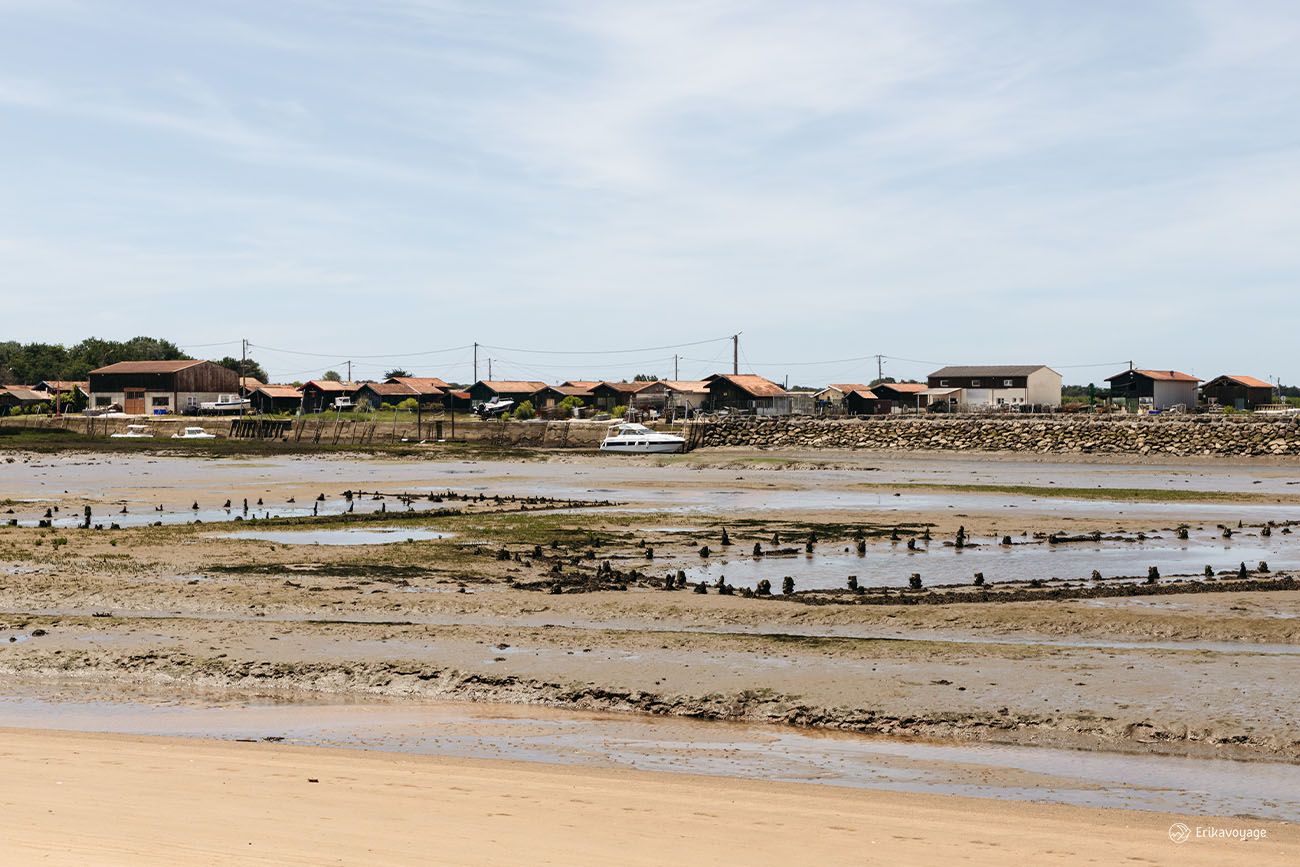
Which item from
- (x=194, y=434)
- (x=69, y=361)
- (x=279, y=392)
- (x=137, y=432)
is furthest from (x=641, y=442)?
(x=69, y=361)

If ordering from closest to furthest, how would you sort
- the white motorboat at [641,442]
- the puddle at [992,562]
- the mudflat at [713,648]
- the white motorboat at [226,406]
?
1. the mudflat at [713,648]
2. the puddle at [992,562]
3. the white motorboat at [641,442]
4. the white motorboat at [226,406]

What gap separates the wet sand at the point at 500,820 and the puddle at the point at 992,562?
12.6 metres

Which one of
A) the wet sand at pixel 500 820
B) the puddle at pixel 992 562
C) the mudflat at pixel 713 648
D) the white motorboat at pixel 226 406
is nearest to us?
the wet sand at pixel 500 820

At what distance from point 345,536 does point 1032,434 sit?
68.4 meters

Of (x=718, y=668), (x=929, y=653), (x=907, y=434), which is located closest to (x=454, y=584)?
(x=718, y=668)

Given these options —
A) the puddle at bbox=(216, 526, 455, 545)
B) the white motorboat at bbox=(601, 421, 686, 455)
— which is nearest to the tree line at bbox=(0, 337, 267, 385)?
the white motorboat at bbox=(601, 421, 686, 455)

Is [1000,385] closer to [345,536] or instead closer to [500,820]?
[345,536]

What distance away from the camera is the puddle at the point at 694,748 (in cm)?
1055

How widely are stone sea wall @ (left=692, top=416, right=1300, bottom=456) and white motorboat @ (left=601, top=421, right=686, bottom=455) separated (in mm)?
7581

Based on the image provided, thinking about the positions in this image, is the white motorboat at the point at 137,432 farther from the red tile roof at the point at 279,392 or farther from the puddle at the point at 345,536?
the puddle at the point at 345,536

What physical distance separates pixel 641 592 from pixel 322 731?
9.41 metres

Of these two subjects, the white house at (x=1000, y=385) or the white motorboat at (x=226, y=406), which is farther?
the white motorboat at (x=226, y=406)

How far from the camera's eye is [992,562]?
2616 cm

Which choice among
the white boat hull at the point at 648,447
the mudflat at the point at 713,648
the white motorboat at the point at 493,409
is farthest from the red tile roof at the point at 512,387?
the mudflat at the point at 713,648
